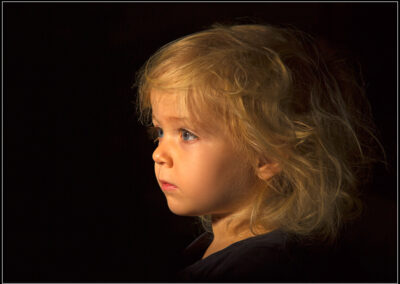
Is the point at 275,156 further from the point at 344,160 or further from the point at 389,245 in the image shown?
the point at 389,245

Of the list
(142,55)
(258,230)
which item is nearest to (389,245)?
(258,230)

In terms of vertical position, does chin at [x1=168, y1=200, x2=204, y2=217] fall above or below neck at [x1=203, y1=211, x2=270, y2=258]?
above

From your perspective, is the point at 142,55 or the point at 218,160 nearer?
the point at 218,160

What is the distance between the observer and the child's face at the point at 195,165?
998 mm

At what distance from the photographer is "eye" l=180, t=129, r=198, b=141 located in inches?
39.8

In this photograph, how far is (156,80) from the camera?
3.33ft

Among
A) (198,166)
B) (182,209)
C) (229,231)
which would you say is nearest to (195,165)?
(198,166)

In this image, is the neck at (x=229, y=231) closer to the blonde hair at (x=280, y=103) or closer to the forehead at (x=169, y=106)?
the blonde hair at (x=280, y=103)

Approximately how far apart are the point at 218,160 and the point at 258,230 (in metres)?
0.23

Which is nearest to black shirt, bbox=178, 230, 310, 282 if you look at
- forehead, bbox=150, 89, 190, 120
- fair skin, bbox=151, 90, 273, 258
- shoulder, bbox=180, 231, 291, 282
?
shoulder, bbox=180, 231, 291, 282

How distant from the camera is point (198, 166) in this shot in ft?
3.29

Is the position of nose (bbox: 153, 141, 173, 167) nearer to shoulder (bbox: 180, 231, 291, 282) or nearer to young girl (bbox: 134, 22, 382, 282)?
young girl (bbox: 134, 22, 382, 282)

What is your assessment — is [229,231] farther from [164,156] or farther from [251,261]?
[164,156]

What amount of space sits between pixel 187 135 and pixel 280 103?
0.23 m
